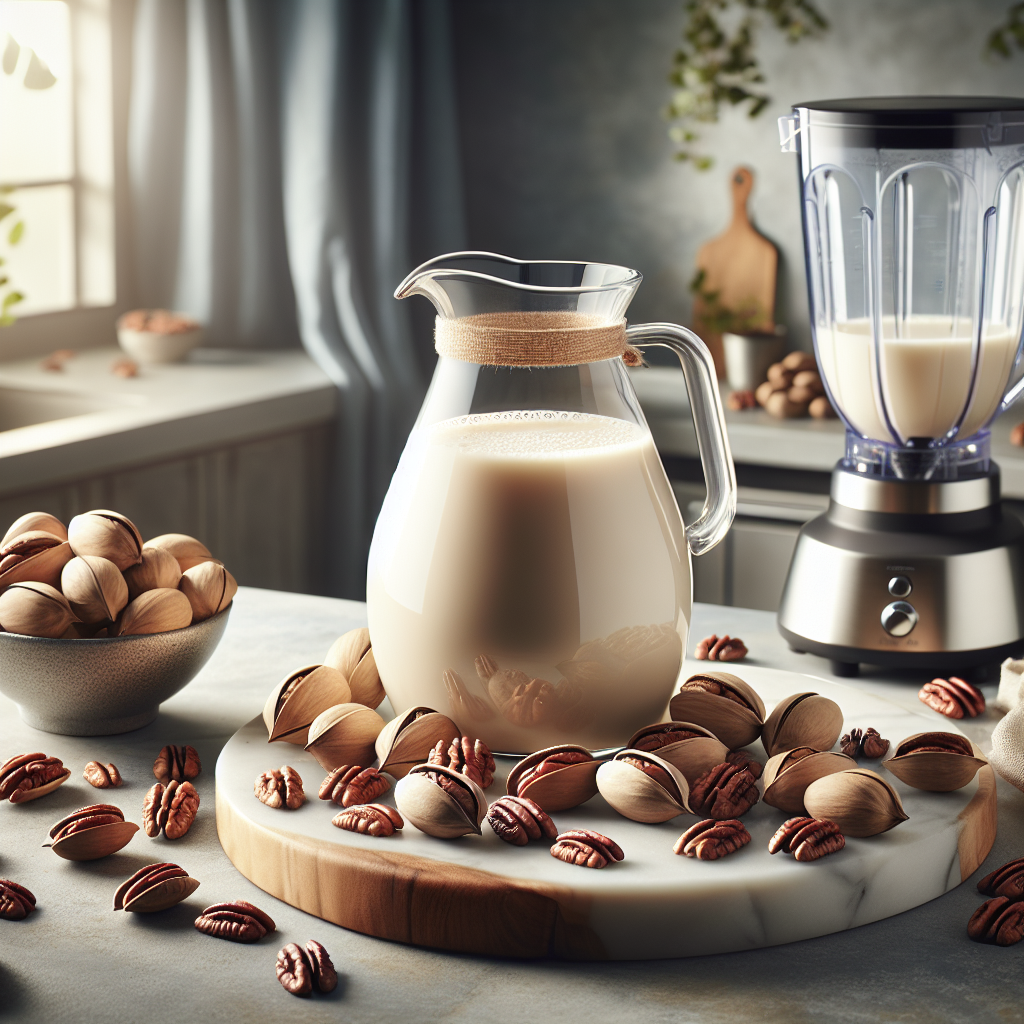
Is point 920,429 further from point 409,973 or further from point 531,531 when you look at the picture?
point 409,973

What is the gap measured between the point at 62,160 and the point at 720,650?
7.16 feet

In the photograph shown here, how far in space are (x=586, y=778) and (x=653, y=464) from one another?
20cm

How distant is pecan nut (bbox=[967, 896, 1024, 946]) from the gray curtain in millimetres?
2072

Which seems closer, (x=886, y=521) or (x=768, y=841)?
(x=768, y=841)

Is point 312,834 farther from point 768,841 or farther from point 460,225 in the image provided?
point 460,225

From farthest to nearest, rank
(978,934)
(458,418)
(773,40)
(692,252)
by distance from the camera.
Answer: (692,252) < (773,40) < (458,418) < (978,934)

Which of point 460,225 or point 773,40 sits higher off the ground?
point 773,40

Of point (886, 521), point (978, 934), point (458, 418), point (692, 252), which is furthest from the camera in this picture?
point (692, 252)

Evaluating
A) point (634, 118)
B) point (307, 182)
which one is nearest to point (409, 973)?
point (307, 182)

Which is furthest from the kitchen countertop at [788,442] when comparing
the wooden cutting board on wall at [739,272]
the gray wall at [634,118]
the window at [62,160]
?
the window at [62,160]

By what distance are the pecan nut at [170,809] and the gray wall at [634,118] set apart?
2182 millimetres

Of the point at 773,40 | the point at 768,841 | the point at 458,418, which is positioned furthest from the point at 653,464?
the point at 773,40

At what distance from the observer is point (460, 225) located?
294 cm

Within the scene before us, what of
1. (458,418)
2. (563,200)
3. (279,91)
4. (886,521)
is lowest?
(886,521)
